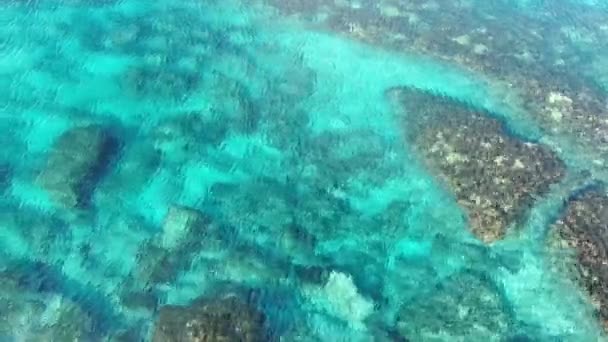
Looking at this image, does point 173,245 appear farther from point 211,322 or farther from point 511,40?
point 511,40

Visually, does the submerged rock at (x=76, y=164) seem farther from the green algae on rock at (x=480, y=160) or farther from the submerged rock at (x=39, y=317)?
the green algae on rock at (x=480, y=160)

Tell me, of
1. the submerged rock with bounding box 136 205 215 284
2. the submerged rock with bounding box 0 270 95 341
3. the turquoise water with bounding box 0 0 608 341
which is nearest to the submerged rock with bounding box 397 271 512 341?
the turquoise water with bounding box 0 0 608 341

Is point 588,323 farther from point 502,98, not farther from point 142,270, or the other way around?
point 142,270

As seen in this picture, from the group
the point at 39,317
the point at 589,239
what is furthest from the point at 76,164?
the point at 589,239

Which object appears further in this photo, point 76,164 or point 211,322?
point 76,164

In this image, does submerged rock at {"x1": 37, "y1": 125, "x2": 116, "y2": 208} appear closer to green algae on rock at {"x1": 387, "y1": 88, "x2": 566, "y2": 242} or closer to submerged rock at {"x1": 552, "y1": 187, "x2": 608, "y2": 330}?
green algae on rock at {"x1": 387, "y1": 88, "x2": 566, "y2": 242}

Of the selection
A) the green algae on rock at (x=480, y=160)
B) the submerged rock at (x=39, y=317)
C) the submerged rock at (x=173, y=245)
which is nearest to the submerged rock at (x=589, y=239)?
the green algae on rock at (x=480, y=160)
